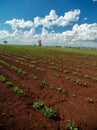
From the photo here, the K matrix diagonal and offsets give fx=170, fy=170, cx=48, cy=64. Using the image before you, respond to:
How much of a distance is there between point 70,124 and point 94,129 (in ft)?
3.40

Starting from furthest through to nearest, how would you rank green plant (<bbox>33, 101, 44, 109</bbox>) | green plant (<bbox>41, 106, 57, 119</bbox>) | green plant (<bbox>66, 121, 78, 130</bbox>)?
green plant (<bbox>33, 101, 44, 109</bbox>) < green plant (<bbox>41, 106, 57, 119</bbox>) < green plant (<bbox>66, 121, 78, 130</bbox>)

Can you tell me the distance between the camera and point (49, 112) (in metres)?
7.78

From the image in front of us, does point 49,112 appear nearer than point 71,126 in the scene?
No

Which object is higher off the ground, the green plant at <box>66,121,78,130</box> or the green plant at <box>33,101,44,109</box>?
the green plant at <box>33,101,44,109</box>

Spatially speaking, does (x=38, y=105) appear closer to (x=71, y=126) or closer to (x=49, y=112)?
(x=49, y=112)

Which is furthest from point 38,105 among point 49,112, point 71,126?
point 71,126

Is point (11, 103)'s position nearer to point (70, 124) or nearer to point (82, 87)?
point (70, 124)

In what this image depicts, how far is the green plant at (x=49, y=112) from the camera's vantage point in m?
7.56

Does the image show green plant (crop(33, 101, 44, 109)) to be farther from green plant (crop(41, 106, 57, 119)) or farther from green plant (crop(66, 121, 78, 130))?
green plant (crop(66, 121, 78, 130))

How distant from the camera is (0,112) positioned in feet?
25.0

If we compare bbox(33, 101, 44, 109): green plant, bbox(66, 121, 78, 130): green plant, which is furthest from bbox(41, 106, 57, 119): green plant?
bbox(66, 121, 78, 130): green plant

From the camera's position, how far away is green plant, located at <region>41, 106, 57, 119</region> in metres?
7.56

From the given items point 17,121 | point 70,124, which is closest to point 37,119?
point 17,121

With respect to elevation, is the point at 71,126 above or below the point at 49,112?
below
